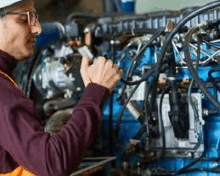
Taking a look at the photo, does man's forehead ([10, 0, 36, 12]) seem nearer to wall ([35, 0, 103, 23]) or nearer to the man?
the man

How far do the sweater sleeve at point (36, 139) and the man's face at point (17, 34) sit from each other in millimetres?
213

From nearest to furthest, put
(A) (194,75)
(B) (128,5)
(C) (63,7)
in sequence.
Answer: (A) (194,75), (B) (128,5), (C) (63,7)

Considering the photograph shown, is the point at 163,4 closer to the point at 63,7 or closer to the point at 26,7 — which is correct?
the point at 63,7

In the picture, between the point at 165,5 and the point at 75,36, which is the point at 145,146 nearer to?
the point at 75,36

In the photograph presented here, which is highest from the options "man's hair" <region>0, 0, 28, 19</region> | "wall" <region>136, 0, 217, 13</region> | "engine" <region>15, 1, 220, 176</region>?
"wall" <region>136, 0, 217, 13</region>

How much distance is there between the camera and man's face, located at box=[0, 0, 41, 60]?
4.20ft

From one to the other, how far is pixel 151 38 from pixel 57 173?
111 cm

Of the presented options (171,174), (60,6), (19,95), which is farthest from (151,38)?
(60,6)

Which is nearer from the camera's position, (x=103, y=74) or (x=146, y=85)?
(x=103, y=74)

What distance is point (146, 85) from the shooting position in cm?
212

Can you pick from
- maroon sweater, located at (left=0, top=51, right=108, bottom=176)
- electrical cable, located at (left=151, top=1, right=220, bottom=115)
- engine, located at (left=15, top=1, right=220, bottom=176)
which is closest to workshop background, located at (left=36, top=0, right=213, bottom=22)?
engine, located at (left=15, top=1, right=220, bottom=176)

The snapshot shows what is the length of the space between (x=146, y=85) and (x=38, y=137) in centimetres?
113

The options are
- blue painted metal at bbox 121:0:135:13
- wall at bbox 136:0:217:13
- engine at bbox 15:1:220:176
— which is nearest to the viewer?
engine at bbox 15:1:220:176

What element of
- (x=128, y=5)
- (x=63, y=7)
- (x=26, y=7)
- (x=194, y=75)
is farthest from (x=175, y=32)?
(x=63, y=7)
